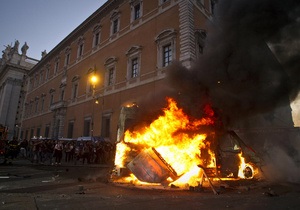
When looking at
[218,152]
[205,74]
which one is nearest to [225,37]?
[205,74]

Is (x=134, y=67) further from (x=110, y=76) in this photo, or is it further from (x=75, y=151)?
(x=75, y=151)

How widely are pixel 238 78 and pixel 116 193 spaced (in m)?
5.95

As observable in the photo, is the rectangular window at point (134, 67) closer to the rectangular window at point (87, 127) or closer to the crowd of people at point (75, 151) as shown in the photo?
the crowd of people at point (75, 151)

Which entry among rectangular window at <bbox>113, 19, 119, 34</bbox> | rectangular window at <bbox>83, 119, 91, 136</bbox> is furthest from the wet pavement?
rectangular window at <bbox>113, 19, 119, 34</bbox>

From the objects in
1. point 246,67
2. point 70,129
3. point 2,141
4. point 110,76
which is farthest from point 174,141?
point 70,129

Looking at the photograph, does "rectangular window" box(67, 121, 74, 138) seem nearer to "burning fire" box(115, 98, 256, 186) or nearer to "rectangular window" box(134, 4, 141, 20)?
"rectangular window" box(134, 4, 141, 20)

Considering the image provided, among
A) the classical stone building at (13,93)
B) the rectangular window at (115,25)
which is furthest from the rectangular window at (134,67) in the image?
A: the classical stone building at (13,93)

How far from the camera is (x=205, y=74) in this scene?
337 inches

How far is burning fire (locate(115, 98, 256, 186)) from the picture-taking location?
7426 mm

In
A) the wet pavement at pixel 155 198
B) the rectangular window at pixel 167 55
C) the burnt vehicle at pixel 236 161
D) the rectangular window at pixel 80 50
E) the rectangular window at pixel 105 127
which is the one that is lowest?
→ the wet pavement at pixel 155 198

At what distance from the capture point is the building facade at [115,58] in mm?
15727

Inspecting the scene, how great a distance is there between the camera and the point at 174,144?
7.90 meters

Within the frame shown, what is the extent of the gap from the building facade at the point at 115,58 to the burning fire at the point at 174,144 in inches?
252

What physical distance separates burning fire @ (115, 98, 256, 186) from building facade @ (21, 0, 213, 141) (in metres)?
6.40
